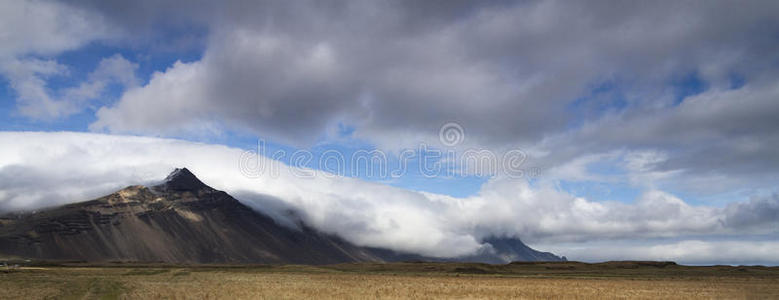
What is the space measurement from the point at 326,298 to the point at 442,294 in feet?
37.9

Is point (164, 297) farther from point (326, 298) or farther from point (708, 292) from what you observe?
point (708, 292)

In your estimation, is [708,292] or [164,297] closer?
[164,297]

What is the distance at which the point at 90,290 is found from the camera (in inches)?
2163

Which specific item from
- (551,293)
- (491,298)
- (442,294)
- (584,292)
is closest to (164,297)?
(442,294)

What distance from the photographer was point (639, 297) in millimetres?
49875

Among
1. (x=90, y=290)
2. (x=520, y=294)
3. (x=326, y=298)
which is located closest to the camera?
(x=326, y=298)

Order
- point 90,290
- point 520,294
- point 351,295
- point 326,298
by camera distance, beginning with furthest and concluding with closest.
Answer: point 90,290
point 520,294
point 351,295
point 326,298

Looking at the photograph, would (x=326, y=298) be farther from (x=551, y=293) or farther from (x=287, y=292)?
(x=551, y=293)

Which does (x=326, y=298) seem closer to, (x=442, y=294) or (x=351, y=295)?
(x=351, y=295)

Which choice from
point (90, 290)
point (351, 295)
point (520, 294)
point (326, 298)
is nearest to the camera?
point (326, 298)

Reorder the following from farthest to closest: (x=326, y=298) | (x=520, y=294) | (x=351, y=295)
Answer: (x=520, y=294) → (x=351, y=295) → (x=326, y=298)

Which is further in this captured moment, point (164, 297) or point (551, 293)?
point (551, 293)

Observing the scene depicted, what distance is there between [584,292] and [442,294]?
15189 mm

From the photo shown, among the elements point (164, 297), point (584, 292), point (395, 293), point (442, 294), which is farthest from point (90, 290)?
point (584, 292)
